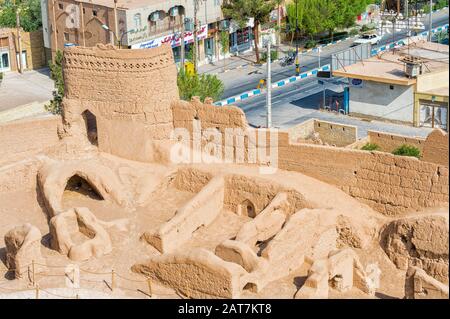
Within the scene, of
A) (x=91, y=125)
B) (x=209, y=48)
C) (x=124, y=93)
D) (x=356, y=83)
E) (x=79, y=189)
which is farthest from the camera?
(x=209, y=48)

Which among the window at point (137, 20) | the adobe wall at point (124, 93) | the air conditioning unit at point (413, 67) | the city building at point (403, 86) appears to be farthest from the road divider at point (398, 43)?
the adobe wall at point (124, 93)

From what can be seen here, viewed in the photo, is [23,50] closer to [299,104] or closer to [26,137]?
[299,104]

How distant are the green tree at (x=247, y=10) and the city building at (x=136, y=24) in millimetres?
426

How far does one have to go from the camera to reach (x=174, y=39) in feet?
223

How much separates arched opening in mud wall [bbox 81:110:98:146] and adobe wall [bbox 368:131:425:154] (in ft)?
37.6

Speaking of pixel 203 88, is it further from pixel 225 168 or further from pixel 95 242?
pixel 95 242

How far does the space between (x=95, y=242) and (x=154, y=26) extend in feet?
106

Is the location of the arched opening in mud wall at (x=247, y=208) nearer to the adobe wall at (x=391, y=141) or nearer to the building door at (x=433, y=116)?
the adobe wall at (x=391, y=141)

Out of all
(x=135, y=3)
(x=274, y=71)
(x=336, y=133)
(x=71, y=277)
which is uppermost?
(x=135, y=3)

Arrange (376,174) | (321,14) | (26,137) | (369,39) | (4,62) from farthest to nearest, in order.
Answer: (369,39), (321,14), (4,62), (26,137), (376,174)

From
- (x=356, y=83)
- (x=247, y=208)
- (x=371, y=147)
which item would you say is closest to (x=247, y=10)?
(x=356, y=83)

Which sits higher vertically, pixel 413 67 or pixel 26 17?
pixel 413 67

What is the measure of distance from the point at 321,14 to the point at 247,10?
6.04 meters

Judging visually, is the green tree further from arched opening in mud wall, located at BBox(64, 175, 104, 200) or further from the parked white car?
arched opening in mud wall, located at BBox(64, 175, 104, 200)
